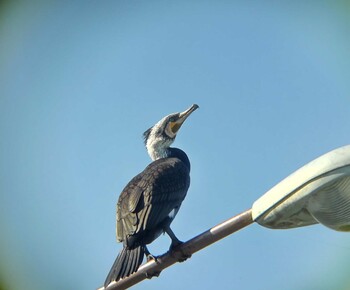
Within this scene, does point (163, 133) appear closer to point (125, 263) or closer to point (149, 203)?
point (149, 203)

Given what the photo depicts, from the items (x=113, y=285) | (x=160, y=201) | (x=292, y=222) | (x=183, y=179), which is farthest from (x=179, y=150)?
(x=292, y=222)

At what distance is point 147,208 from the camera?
18.2 feet

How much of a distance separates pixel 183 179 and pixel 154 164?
0.45m

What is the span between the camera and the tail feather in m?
4.45

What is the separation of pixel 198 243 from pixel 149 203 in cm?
214

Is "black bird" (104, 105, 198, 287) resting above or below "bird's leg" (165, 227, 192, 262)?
above

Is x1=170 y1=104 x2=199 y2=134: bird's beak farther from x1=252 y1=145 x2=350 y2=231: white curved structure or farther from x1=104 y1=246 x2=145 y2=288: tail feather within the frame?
x1=252 y1=145 x2=350 y2=231: white curved structure

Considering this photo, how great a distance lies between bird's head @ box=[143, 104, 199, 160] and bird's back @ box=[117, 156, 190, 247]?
4.38ft

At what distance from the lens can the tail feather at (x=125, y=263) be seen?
445cm

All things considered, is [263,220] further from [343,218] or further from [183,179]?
[183,179]

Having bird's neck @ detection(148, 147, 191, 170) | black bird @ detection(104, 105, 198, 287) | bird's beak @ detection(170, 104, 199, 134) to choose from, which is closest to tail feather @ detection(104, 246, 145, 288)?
black bird @ detection(104, 105, 198, 287)

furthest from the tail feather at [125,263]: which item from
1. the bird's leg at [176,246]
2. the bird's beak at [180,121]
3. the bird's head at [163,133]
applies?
the bird's beak at [180,121]

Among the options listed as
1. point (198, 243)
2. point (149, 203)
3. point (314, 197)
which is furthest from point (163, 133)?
point (314, 197)

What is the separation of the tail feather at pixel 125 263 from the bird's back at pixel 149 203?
0.12m
